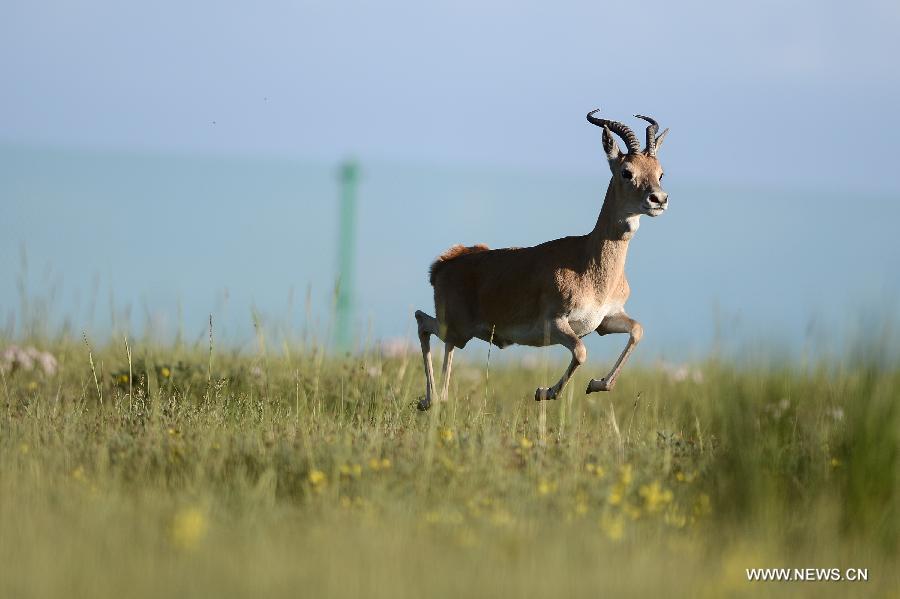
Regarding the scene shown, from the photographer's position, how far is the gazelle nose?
956 centimetres

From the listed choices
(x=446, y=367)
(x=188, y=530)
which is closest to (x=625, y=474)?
(x=188, y=530)

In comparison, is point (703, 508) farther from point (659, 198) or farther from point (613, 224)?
point (613, 224)

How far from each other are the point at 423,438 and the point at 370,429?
0.67 meters

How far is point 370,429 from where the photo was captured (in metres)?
8.59

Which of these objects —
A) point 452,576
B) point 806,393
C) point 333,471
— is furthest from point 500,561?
point 806,393

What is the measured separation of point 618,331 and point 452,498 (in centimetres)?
403

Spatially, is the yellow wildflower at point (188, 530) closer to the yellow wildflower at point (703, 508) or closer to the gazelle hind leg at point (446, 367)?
the yellow wildflower at point (703, 508)

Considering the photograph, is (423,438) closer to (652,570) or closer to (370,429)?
(370,429)

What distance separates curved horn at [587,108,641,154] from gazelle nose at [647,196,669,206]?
0.71 m

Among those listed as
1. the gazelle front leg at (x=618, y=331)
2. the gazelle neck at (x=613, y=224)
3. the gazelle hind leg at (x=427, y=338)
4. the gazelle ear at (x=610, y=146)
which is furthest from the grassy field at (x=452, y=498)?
the gazelle ear at (x=610, y=146)

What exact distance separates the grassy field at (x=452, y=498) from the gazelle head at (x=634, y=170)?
1807mm

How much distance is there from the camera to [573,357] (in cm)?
980

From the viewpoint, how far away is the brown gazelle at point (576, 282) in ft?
32.4

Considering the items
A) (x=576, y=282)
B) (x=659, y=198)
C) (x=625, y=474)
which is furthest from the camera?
(x=576, y=282)
